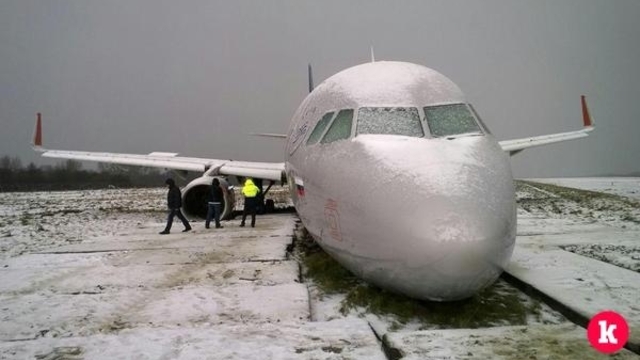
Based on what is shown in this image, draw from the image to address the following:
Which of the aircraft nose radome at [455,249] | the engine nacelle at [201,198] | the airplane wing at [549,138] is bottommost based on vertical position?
the engine nacelle at [201,198]

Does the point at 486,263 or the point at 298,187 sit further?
the point at 298,187

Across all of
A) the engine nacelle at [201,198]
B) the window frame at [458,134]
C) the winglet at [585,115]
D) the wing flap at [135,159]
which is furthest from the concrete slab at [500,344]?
the winglet at [585,115]

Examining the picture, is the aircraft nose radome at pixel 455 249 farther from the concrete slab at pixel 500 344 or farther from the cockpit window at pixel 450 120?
the cockpit window at pixel 450 120

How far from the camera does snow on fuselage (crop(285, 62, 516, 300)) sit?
364cm

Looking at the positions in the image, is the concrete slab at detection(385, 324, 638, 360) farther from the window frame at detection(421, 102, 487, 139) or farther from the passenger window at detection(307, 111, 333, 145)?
the passenger window at detection(307, 111, 333, 145)

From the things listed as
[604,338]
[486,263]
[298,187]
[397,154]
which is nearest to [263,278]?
[298,187]

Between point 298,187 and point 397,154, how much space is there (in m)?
2.17

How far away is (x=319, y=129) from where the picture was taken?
5688 millimetres

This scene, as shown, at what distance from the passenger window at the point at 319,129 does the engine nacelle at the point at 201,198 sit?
7.52 meters

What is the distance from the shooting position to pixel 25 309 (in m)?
4.74

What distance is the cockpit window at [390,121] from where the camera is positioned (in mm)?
4645

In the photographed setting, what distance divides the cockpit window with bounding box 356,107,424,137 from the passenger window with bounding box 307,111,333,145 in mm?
604

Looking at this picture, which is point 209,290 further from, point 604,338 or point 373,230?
point 604,338

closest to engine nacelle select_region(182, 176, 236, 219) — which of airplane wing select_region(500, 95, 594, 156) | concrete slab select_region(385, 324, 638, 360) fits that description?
airplane wing select_region(500, 95, 594, 156)
